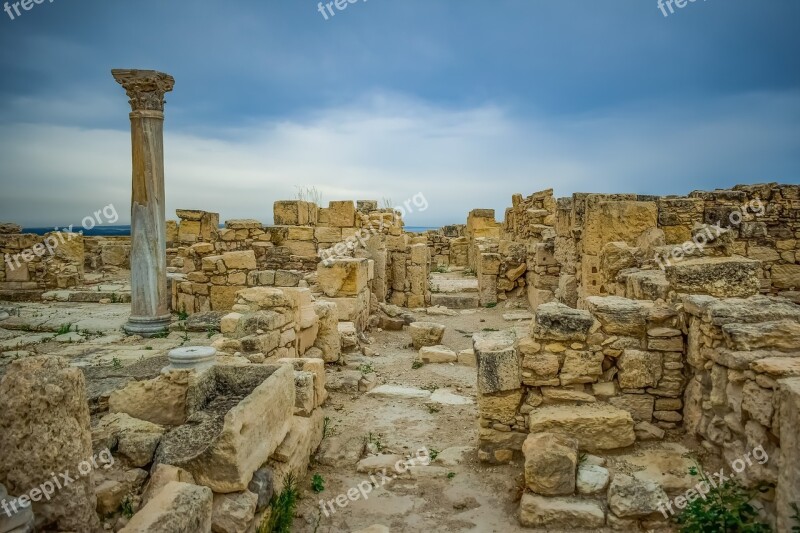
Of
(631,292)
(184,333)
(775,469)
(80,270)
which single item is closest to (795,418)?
(775,469)

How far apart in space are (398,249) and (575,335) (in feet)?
31.2

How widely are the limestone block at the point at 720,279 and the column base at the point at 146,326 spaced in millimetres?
7053

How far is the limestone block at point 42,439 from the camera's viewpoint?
2.49 m

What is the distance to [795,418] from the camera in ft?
9.05

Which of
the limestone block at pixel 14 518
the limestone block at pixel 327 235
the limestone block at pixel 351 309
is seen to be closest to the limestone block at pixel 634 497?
the limestone block at pixel 14 518

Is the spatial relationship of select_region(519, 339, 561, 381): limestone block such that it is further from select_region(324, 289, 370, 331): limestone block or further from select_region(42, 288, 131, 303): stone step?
select_region(42, 288, 131, 303): stone step

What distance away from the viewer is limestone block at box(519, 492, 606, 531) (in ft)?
11.7

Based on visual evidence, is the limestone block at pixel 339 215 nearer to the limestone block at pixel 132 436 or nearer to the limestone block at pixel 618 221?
the limestone block at pixel 618 221

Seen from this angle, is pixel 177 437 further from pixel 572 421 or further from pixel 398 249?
pixel 398 249

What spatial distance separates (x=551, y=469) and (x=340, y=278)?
639 cm

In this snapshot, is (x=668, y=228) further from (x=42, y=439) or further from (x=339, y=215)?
(x=42, y=439)

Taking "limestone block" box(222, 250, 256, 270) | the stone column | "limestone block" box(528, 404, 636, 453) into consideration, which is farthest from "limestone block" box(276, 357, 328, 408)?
"limestone block" box(222, 250, 256, 270)

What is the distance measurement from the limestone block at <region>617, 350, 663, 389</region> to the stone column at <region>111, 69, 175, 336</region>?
261 inches

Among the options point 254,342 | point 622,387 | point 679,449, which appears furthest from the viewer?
point 254,342
